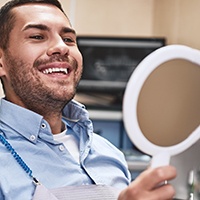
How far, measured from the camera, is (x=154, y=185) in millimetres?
778

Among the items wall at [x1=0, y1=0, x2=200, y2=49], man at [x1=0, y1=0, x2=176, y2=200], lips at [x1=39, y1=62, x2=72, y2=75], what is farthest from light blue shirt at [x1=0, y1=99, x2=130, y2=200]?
wall at [x1=0, y1=0, x2=200, y2=49]

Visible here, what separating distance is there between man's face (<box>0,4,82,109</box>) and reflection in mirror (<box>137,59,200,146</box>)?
48cm

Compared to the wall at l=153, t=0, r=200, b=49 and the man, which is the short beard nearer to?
the man

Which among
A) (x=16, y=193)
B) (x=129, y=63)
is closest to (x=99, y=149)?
(x=16, y=193)

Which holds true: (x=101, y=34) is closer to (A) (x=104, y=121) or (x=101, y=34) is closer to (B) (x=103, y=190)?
(A) (x=104, y=121)

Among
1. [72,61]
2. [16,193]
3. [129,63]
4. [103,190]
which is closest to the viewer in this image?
[16,193]

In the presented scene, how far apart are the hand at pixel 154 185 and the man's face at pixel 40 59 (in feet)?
1.85

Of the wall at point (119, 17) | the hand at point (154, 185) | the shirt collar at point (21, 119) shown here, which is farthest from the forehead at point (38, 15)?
the wall at point (119, 17)

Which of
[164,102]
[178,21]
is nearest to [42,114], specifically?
[164,102]

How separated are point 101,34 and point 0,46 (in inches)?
82.9

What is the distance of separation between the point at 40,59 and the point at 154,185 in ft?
2.10

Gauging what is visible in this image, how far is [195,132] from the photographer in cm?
87

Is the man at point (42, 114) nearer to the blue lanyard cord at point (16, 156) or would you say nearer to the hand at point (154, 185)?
the blue lanyard cord at point (16, 156)

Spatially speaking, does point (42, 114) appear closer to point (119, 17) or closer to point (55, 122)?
point (55, 122)
